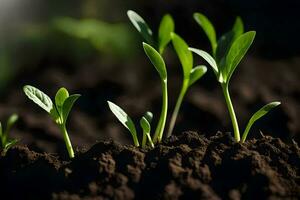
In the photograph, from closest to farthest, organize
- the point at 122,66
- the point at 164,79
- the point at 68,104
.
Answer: the point at 68,104 < the point at 164,79 < the point at 122,66

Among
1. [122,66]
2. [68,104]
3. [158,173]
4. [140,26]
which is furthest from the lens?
[122,66]

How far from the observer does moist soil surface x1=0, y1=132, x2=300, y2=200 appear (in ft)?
4.54

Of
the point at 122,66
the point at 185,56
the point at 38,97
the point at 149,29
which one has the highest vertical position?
the point at 38,97

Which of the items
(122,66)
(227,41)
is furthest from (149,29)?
(122,66)

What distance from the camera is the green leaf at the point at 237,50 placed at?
1.63 m

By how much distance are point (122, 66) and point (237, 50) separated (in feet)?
7.70

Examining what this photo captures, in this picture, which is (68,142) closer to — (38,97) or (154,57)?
(38,97)

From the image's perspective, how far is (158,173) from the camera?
1.43 m

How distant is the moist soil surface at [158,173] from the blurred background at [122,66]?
136cm

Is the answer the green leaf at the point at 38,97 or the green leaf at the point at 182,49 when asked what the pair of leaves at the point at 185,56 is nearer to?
the green leaf at the point at 182,49

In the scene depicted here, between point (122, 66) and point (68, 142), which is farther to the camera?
point (122, 66)

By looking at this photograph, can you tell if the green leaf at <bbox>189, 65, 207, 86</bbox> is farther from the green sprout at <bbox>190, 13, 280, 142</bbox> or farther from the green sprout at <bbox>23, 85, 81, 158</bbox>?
the green sprout at <bbox>23, 85, 81, 158</bbox>

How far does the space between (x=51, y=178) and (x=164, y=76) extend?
0.50 metres

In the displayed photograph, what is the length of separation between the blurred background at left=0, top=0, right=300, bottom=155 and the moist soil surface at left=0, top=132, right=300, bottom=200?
1.36m
